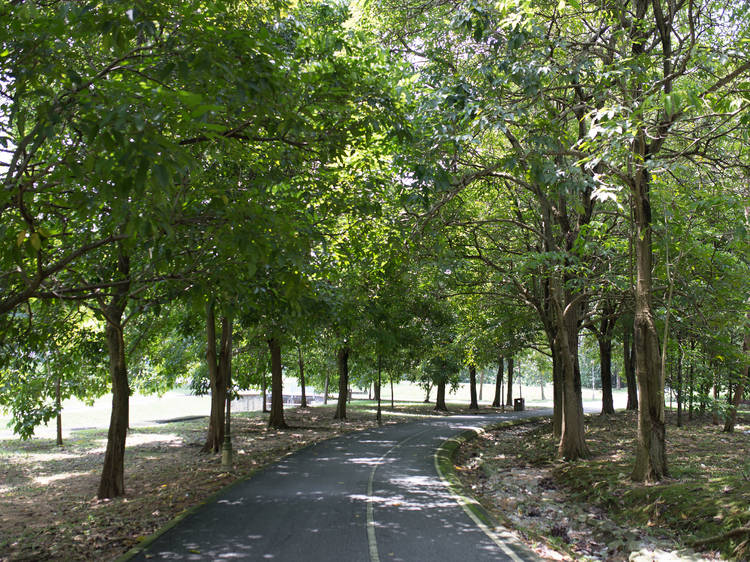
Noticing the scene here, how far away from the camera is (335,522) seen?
9328 millimetres

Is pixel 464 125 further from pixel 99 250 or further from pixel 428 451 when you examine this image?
pixel 428 451

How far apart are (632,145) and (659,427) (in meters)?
5.55

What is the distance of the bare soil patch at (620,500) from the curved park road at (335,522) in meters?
1.16

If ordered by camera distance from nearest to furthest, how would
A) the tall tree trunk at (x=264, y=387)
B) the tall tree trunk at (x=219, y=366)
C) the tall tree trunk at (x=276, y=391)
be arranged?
the tall tree trunk at (x=219, y=366) < the tall tree trunk at (x=276, y=391) < the tall tree trunk at (x=264, y=387)

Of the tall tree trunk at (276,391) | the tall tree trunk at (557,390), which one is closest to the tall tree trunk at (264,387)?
the tall tree trunk at (276,391)

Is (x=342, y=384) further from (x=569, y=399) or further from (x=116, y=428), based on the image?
(x=116, y=428)

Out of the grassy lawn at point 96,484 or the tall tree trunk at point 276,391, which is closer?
the grassy lawn at point 96,484

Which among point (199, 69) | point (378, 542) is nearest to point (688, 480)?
point (378, 542)

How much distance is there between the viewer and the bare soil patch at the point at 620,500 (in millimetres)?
8219

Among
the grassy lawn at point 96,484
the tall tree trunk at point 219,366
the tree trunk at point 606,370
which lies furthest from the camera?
the tree trunk at point 606,370

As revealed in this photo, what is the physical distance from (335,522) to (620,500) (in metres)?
5.55

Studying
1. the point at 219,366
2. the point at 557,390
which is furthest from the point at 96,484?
the point at 557,390

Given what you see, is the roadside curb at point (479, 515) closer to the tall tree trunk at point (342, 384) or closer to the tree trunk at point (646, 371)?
the tree trunk at point (646, 371)

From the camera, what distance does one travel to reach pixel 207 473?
575 inches
